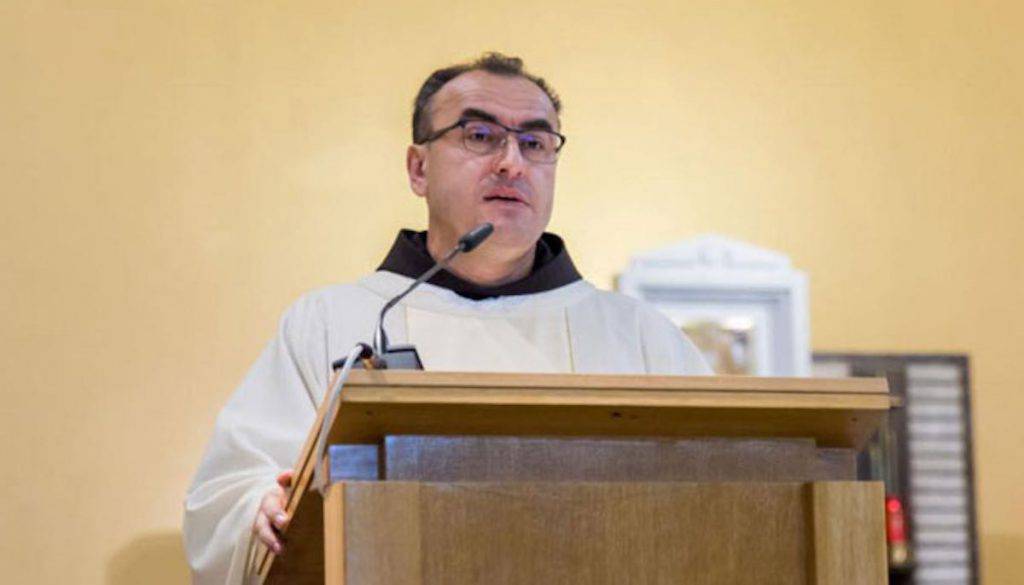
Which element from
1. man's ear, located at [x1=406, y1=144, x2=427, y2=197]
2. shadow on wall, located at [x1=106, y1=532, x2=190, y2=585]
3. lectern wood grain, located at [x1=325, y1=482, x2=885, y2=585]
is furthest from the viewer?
shadow on wall, located at [x1=106, y1=532, x2=190, y2=585]

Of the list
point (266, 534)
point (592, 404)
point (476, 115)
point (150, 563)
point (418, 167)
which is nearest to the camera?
point (592, 404)

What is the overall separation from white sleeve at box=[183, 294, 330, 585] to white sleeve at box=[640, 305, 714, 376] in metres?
0.60

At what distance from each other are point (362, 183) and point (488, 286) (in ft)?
4.84

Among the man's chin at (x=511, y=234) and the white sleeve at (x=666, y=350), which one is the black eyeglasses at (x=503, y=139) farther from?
the white sleeve at (x=666, y=350)

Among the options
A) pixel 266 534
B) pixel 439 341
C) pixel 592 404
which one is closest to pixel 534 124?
pixel 439 341

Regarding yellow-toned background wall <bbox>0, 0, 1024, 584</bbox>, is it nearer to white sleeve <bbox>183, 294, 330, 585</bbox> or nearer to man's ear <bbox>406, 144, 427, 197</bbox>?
man's ear <bbox>406, 144, 427, 197</bbox>

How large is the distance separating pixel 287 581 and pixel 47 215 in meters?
2.34

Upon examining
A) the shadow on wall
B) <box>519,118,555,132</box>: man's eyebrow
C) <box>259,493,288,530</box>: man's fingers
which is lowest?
the shadow on wall

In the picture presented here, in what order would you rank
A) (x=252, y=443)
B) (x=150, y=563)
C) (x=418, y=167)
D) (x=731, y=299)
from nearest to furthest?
(x=252, y=443)
(x=418, y=167)
(x=150, y=563)
(x=731, y=299)

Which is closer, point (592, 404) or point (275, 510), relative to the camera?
point (592, 404)

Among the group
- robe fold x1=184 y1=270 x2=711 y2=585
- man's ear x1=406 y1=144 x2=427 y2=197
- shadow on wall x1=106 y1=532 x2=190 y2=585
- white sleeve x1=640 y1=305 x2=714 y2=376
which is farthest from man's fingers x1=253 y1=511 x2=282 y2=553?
shadow on wall x1=106 y1=532 x2=190 y2=585

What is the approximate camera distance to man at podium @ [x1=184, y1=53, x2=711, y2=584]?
3.38 metres

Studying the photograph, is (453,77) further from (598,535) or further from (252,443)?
(598,535)

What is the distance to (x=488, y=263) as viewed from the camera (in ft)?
11.4
